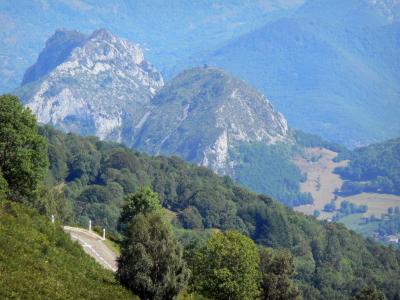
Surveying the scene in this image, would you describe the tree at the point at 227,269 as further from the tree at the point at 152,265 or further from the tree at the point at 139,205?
the tree at the point at 139,205

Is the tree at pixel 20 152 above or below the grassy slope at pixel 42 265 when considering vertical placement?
above

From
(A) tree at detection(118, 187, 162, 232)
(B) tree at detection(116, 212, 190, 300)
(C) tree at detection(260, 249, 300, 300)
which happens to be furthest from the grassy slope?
(A) tree at detection(118, 187, 162, 232)

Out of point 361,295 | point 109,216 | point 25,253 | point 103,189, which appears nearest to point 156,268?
point 25,253

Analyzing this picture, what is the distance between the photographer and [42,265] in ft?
129

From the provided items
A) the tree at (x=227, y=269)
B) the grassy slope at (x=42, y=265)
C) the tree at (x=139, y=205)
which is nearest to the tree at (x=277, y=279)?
the tree at (x=227, y=269)

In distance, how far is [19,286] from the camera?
3447 cm

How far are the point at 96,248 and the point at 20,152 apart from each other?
10284 mm

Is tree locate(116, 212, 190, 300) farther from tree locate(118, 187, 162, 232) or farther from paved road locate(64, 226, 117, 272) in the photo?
tree locate(118, 187, 162, 232)

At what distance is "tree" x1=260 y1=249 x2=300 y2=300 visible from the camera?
205 feet

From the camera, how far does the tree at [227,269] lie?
53562mm

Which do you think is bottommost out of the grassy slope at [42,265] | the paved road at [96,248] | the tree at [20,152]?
the grassy slope at [42,265]

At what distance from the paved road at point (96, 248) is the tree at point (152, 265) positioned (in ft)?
35.5

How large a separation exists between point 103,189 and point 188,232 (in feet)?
81.4

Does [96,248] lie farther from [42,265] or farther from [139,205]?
[42,265]
